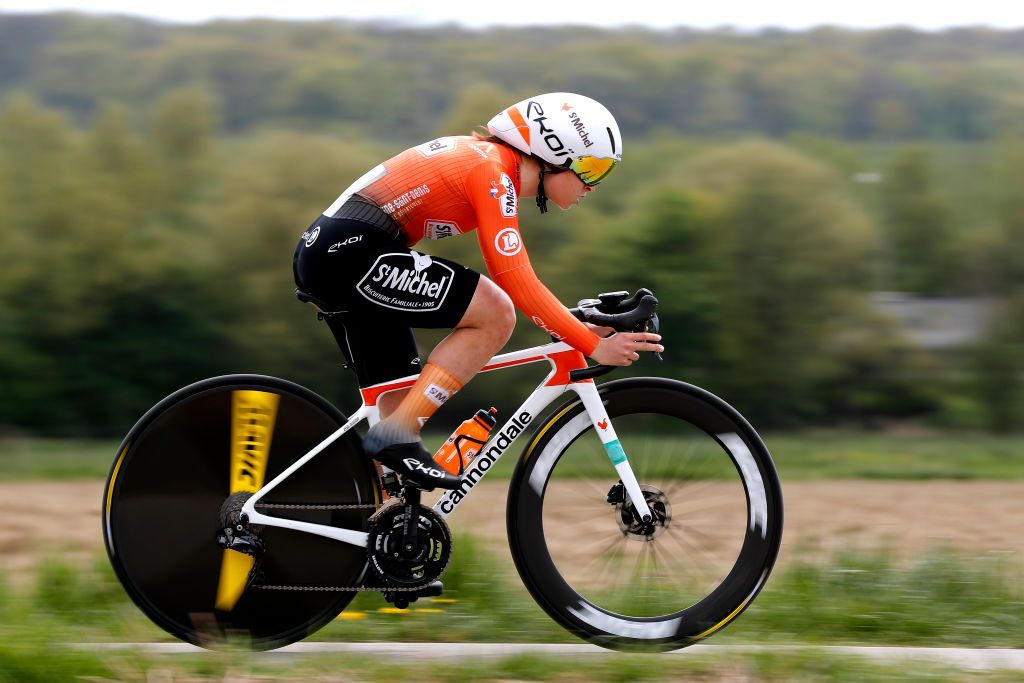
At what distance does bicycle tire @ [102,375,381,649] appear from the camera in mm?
4031

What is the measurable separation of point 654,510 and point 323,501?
1.11 m

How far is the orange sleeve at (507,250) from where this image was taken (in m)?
3.76

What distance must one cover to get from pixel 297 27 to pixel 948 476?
1300cm

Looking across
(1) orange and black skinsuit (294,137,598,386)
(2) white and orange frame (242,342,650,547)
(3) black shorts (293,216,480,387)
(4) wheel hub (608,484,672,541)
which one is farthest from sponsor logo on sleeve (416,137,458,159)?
(4) wheel hub (608,484,672,541)

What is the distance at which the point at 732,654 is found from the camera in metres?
3.90

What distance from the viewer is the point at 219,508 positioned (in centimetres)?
406

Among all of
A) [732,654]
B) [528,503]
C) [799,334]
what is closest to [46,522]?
[528,503]

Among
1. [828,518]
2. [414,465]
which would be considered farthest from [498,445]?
[828,518]

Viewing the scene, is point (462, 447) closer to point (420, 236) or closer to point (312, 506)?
point (312, 506)

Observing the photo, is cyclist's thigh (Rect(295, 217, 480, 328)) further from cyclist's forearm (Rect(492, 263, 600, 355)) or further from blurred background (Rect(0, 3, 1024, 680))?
blurred background (Rect(0, 3, 1024, 680))

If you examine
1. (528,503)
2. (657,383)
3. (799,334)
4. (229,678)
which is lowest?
(229,678)

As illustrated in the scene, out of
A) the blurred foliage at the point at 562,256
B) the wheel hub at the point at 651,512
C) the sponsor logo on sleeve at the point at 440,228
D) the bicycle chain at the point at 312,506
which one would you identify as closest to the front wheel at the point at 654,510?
the wheel hub at the point at 651,512

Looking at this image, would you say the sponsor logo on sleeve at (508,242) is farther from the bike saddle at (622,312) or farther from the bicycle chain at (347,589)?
the bicycle chain at (347,589)

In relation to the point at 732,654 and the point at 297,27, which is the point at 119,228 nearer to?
the point at 297,27
